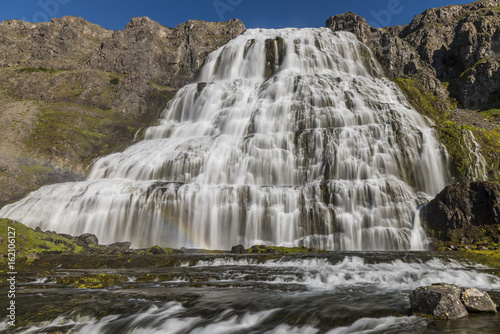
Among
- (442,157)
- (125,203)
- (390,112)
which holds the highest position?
(390,112)

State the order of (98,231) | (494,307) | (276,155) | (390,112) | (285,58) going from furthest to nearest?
(285,58)
(390,112)
(276,155)
(98,231)
(494,307)

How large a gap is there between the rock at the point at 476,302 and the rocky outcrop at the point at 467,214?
15.5 metres

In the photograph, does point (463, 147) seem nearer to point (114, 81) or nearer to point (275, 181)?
point (275, 181)

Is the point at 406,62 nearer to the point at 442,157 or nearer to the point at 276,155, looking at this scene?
the point at 442,157

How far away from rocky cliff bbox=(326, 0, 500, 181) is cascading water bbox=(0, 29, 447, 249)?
13.1 feet

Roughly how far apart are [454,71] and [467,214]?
52031 millimetres

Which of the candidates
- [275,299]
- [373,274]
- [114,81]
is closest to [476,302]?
[275,299]

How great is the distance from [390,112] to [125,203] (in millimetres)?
27459

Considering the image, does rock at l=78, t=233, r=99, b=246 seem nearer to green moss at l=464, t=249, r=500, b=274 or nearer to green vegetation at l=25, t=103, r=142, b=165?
green vegetation at l=25, t=103, r=142, b=165

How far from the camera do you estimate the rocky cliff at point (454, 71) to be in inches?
1101

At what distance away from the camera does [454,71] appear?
59781mm

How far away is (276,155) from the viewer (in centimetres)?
2808

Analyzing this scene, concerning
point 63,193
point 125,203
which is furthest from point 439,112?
point 63,193

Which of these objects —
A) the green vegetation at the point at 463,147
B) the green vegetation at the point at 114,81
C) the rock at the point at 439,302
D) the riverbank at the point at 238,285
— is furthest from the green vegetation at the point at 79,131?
the rock at the point at 439,302
